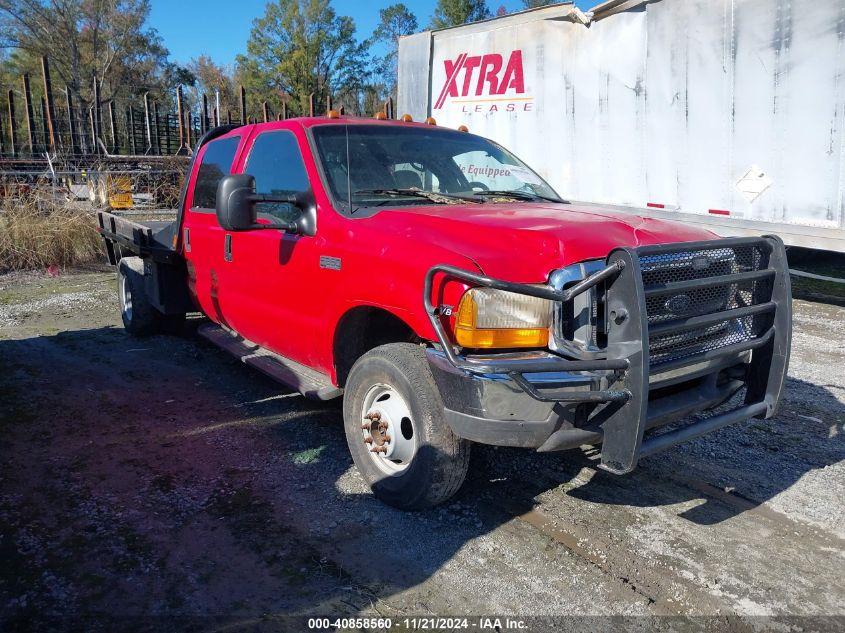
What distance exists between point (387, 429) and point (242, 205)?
149 centimetres

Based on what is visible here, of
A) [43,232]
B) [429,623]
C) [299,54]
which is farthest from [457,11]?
[429,623]

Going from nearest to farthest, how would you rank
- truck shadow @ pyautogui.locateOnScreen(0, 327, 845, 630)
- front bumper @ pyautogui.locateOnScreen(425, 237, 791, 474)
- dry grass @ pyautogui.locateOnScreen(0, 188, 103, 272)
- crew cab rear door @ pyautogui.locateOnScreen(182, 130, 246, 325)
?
front bumper @ pyautogui.locateOnScreen(425, 237, 791, 474) → truck shadow @ pyautogui.locateOnScreen(0, 327, 845, 630) → crew cab rear door @ pyautogui.locateOnScreen(182, 130, 246, 325) → dry grass @ pyautogui.locateOnScreen(0, 188, 103, 272)

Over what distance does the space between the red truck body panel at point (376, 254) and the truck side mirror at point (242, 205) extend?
0.07m

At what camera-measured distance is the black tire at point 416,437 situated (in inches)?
130

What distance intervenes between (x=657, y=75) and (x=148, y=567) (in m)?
7.71

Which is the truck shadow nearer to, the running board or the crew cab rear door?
the running board

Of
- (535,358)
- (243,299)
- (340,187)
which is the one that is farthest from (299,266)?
(535,358)

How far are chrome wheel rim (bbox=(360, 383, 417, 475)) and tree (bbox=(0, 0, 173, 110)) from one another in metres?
41.5

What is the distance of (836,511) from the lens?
367cm

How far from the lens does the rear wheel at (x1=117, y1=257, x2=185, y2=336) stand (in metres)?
6.91

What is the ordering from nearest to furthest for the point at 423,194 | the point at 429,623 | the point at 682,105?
the point at 429,623
the point at 423,194
the point at 682,105

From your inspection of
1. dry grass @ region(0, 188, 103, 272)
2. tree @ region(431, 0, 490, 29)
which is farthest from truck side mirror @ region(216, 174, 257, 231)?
tree @ region(431, 0, 490, 29)

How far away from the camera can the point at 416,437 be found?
335 centimetres

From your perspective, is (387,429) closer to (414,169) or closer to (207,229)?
(414,169)
